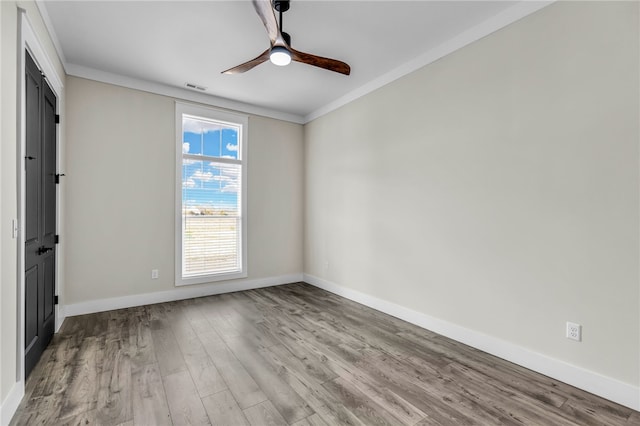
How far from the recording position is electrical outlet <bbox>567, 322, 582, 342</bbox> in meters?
2.22

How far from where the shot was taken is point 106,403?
1999 millimetres

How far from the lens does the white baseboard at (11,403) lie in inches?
68.3

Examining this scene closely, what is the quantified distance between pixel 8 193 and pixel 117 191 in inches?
86.1

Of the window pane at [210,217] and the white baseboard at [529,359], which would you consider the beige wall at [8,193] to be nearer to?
the window pane at [210,217]

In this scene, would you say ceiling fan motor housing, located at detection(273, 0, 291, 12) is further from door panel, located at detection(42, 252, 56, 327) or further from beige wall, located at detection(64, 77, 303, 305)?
door panel, located at detection(42, 252, 56, 327)

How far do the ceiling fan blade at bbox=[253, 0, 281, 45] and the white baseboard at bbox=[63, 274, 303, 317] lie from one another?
3534 mm

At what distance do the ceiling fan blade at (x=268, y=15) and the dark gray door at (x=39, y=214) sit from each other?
5.86ft

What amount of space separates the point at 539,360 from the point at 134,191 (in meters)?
4.72

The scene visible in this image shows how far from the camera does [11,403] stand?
1843mm

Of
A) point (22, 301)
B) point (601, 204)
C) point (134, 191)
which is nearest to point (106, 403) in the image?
point (22, 301)

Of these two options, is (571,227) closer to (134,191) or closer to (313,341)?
(313,341)

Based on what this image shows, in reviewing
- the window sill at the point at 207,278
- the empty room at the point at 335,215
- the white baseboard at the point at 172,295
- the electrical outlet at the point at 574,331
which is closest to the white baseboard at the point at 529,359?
the empty room at the point at 335,215

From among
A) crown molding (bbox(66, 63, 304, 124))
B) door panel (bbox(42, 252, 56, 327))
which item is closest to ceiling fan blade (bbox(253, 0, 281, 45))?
crown molding (bbox(66, 63, 304, 124))

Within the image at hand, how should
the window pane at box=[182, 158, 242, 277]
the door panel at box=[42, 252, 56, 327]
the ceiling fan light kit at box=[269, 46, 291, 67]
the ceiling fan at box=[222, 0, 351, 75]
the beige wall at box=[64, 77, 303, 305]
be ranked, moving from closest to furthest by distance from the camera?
the ceiling fan at box=[222, 0, 351, 75] < the ceiling fan light kit at box=[269, 46, 291, 67] < the door panel at box=[42, 252, 56, 327] < the beige wall at box=[64, 77, 303, 305] < the window pane at box=[182, 158, 242, 277]
